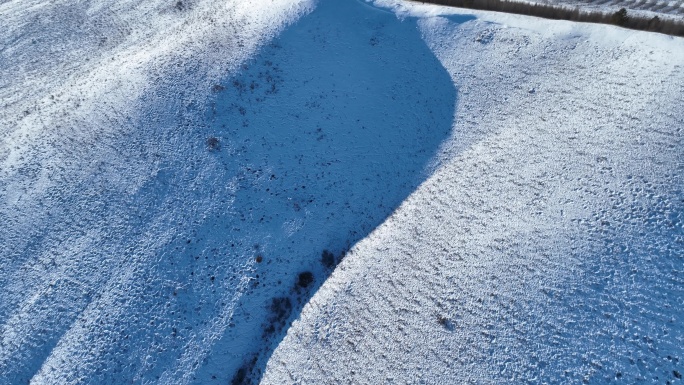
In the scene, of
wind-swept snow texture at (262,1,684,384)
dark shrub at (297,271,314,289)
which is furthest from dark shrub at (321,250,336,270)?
dark shrub at (297,271,314,289)

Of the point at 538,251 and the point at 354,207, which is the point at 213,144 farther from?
the point at 538,251

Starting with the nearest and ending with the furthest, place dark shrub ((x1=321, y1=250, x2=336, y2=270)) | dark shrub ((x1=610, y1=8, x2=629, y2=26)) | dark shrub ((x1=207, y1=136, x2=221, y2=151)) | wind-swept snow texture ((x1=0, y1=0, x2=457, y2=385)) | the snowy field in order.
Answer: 1. the snowy field
2. wind-swept snow texture ((x1=0, y1=0, x2=457, y2=385))
3. dark shrub ((x1=321, y1=250, x2=336, y2=270))
4. dark shrub ((x1=207, y1=136, x2=221, y2=151))
5. dark shrub ((x1=610, y1=8, x2=629, y2=26))

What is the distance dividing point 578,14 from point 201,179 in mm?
25616

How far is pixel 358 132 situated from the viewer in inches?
874

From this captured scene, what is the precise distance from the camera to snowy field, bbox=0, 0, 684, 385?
14156 mm

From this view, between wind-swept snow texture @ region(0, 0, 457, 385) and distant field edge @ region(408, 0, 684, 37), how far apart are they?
4902 millimetres

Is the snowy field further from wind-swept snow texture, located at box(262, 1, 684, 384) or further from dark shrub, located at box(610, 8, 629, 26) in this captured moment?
dark shrub, located at box(610, 8, 629, 26)

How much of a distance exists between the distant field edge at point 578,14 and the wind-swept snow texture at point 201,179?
4.90 m

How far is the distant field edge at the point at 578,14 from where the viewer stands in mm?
21230

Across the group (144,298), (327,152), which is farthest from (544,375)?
(144,298)

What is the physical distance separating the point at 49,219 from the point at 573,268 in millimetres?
24970

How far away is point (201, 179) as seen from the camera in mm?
20719

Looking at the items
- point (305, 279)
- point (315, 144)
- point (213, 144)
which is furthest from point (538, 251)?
point (213, 144)

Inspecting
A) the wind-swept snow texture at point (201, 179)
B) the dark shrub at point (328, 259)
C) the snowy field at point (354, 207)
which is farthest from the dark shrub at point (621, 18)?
the dark shrub at point (328, 259)
